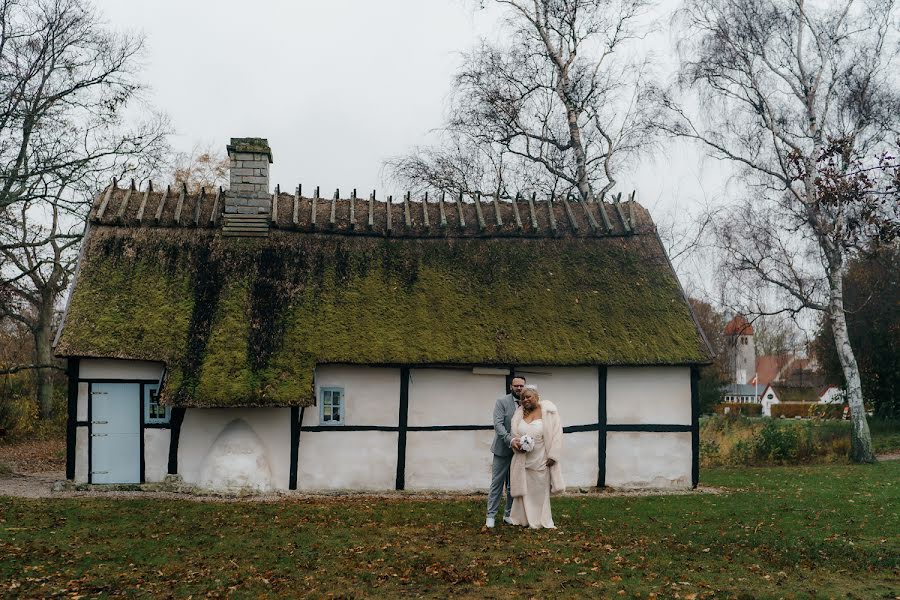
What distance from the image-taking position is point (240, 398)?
45.6 ft

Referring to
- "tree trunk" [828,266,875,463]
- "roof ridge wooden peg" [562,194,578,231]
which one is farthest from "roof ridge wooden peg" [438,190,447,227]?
"tree trunk" [828,266,875,463]

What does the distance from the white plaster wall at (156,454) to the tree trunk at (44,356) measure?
12461 millimetres

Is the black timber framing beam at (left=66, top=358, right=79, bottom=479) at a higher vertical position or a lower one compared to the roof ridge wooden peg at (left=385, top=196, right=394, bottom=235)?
lower

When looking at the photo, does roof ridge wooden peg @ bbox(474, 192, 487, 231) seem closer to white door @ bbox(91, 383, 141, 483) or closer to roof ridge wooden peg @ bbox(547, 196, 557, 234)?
roof ridge wooden peg @ bbox(547, 196, 557, 234)

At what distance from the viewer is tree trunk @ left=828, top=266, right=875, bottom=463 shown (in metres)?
21.1

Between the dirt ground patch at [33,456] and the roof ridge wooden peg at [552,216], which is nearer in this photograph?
the roof ridge wooden peg at [552,216]

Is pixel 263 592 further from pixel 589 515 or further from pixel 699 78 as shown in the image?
pixel 699 78

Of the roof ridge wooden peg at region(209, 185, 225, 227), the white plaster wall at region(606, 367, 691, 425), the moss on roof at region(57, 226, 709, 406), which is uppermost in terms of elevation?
the roof ridge wooden peg at region(209, 185, 225, 227)

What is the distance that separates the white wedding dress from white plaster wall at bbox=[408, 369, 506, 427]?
14.9ft

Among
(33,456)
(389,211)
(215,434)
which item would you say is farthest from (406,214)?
(33,456)

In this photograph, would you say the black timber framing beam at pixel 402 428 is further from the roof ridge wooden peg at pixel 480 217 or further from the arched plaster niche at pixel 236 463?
the roof ridge wooden peg at pixel 480 217

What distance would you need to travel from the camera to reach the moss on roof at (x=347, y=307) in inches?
568

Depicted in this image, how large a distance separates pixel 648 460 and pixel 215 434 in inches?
312

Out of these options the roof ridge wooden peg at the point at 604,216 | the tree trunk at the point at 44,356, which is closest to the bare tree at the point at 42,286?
the tree trunk at the point at 44,356
